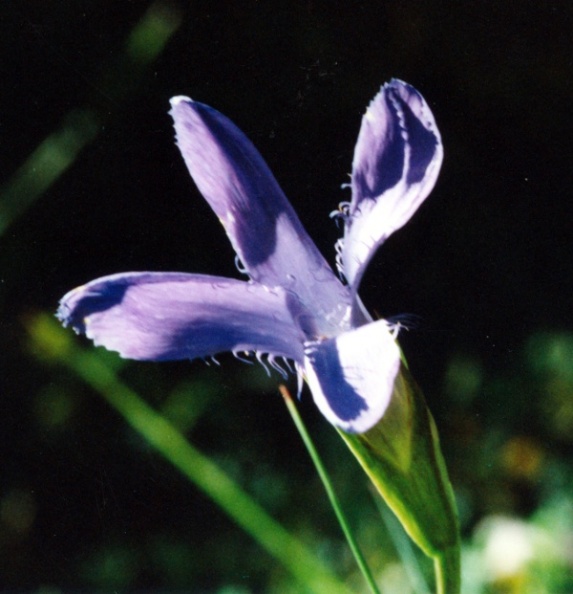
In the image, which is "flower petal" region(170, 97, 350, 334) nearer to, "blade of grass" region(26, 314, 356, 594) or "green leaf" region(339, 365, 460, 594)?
"green leaf" region(339, 365, 460, 594)

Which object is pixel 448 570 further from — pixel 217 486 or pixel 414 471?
pixel 217 486

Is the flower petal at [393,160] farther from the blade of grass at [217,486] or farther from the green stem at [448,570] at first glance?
the blade of grass at [217,486]

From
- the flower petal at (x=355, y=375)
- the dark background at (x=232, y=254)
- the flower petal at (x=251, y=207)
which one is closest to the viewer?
the flower petal at (x=355, y=375)

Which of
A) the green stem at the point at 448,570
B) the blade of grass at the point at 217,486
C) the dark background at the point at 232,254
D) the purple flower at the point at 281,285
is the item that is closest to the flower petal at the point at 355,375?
the purple flower at the point at 281,285

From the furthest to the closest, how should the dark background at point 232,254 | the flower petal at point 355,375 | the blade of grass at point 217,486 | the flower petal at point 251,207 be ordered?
the dark background at point 232,254 < the blade of grass at point 217,486 < the flower petal at point 251,207 < the flower petal at point 355,375

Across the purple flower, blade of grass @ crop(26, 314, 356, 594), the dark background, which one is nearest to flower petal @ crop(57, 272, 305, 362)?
the purple flower

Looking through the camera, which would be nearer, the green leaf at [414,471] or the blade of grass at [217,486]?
the green leaf at [414,471]

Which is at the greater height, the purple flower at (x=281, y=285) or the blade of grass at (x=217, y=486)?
the purple flower at (x=281, y=285)
